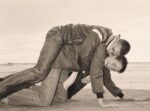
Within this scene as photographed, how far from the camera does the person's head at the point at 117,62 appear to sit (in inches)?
135

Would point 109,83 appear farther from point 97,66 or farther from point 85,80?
point 97,66

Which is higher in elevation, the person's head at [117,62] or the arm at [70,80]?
the person's head at [117,62]

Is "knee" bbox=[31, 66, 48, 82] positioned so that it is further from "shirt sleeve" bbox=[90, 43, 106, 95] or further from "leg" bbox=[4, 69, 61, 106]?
"shirt sleeve" bbox=[90, 43, 106, 95]

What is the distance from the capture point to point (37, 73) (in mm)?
3512

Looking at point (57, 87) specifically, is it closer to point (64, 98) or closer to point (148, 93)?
point (64, 98)

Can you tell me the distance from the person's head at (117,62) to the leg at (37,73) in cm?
51

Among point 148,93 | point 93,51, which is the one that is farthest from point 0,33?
point 93,51

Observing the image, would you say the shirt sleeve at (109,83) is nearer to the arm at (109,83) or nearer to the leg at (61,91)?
the arm at (109,83)

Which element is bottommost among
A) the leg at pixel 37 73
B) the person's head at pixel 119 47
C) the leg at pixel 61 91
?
the leg at pixel 61 91

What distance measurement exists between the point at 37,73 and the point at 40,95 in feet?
0.78

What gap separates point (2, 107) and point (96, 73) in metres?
0.94

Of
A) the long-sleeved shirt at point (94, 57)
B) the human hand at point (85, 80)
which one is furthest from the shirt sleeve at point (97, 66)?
the human hand at point (85, 80)

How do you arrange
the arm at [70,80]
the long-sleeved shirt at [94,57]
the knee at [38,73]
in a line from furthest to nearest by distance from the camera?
the arm at [70,80] < the knee at [38,73] < the long-sleeved shirt at [94,57]

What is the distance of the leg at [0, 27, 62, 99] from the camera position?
11.5 ft
